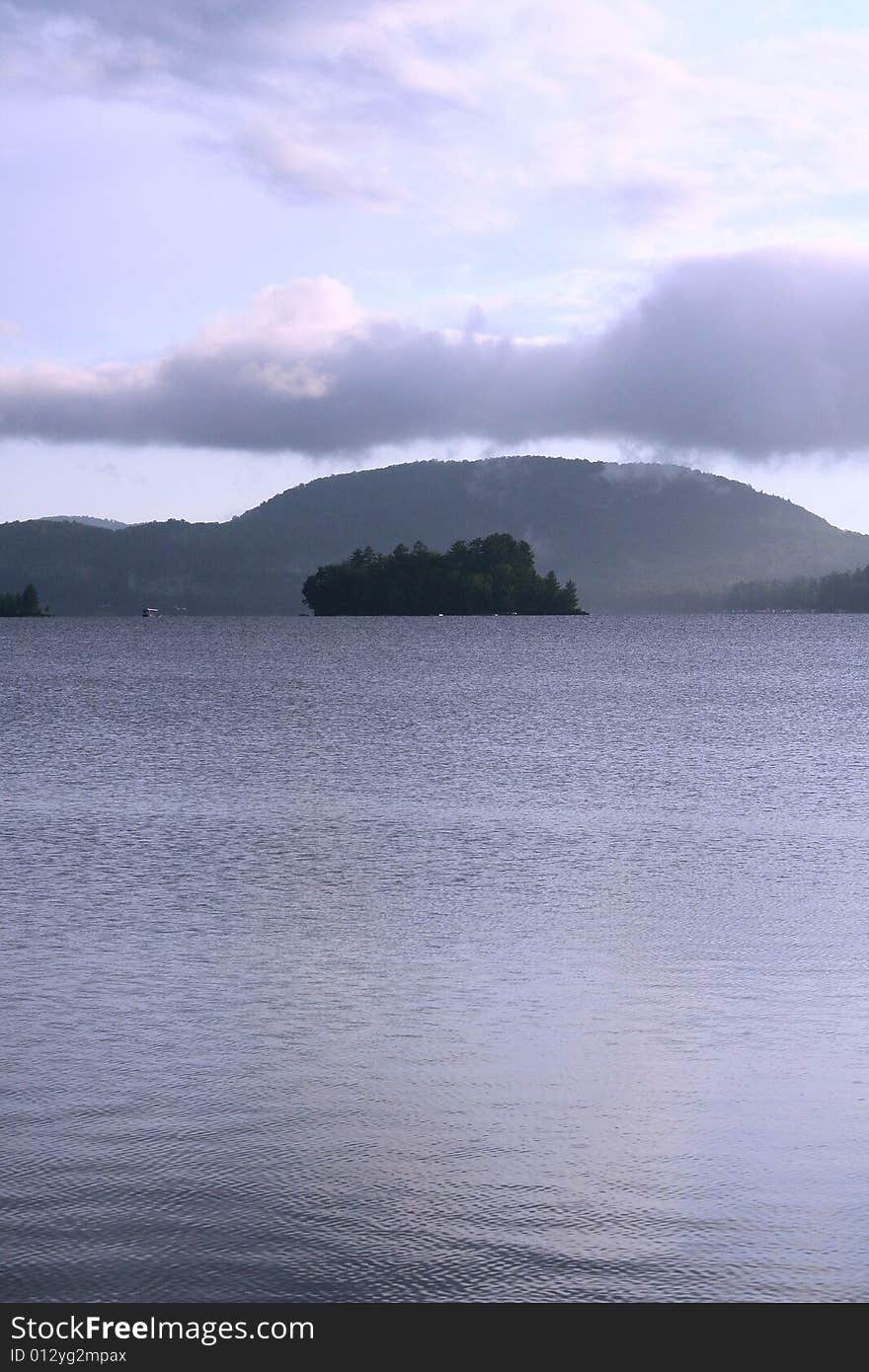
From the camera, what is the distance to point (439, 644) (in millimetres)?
182125

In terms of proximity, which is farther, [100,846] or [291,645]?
[291,645]

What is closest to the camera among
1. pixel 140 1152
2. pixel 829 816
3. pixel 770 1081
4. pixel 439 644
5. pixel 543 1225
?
pixel 543 1225

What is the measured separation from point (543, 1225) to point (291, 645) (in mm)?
176663

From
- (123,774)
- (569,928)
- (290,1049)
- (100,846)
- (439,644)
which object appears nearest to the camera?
(290,1049)

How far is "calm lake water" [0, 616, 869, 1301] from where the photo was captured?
28.5ft

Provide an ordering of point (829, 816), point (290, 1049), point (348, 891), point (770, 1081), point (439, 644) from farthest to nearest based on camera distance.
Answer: point (439, 644) → point (829, 816) → point (348, 891) → point (290, 1049) → point (770, 1081)

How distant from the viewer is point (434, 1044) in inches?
522

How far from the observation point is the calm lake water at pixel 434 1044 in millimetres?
8688

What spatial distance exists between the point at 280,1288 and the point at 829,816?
2527 centimetres

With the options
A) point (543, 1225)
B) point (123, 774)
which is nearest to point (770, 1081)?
point (543, 1225)

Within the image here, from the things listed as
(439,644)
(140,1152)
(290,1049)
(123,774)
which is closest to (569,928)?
(290,1049)

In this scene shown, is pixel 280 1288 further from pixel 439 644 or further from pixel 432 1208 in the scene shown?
pixel 439 644

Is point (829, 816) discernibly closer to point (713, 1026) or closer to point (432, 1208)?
point (713, 1026)
